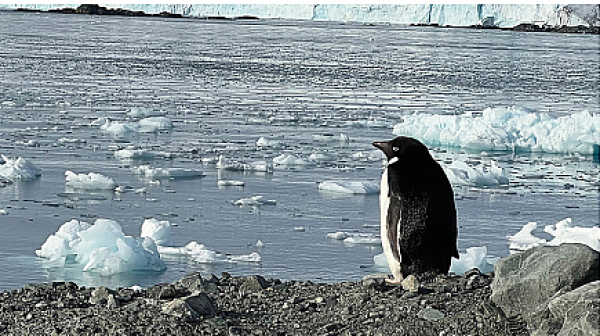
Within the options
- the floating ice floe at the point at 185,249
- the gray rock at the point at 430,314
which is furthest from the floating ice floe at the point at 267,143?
the gray rock at the point at 430,314

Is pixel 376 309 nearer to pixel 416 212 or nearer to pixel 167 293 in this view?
pixel 416 212

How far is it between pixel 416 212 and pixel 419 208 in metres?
0.02

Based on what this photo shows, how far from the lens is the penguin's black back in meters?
4.43

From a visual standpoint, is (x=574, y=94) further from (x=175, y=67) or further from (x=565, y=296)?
(x=565, y=296)

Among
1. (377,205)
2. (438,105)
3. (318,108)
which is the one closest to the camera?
(377,205)

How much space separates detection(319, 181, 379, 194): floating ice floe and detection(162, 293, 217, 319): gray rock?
16.1 ft

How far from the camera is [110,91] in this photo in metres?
18.2

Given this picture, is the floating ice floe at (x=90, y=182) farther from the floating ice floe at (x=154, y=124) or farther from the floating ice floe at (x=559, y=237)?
the floating ice floe at (x=154, y=124)

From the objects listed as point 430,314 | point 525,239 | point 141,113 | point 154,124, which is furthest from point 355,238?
point 141,113

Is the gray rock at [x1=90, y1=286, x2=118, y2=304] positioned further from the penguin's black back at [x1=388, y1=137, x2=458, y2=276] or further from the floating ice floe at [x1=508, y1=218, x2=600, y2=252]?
the floating ice floe at [x1=508, y1=218, x2=600, y2=252]

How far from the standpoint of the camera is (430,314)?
3750mm

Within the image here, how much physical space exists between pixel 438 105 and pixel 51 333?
14803 millimetres

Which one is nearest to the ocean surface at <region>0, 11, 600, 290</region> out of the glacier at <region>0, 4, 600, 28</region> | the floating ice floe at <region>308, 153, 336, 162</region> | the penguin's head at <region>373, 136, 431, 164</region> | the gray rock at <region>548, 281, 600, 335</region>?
the floating ice floe at <region>308, 153, 336, 162</region>

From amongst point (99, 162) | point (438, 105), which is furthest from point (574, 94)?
point (99, 162)
